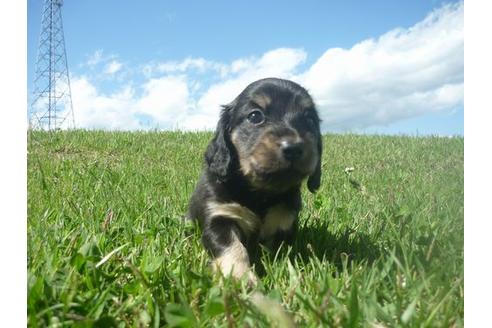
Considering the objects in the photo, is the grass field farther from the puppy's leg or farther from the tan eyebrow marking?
the tan eyebrow marking

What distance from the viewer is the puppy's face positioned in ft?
8.54

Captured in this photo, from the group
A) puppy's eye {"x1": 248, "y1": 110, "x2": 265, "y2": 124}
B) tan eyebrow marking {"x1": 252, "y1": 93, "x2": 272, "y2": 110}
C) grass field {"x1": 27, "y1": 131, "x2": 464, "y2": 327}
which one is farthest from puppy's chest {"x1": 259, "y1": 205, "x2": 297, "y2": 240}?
tan eyebrow marking {"x1": 252, "y1": 93, "x2": 272, "y2": 110}

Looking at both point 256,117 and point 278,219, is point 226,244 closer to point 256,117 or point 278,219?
point 278,219

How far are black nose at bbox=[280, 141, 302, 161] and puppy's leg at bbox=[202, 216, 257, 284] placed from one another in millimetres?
665

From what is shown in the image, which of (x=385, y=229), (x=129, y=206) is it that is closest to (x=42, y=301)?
(x=129, y=206)

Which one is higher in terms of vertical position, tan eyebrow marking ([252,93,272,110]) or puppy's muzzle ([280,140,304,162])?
tan eyebrow marking ([252,93,272,110])

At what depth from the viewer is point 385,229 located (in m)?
3.21

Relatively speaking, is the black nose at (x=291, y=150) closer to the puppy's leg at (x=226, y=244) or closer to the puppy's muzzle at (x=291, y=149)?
the puppy's muzzle at (x=291, y=149)

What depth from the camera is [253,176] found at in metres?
2.79

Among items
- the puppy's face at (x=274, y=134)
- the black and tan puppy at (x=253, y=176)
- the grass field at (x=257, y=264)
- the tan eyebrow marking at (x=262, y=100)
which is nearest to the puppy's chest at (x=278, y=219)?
the black and tan puppy at (x=253, y=176)

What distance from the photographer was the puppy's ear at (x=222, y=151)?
3.12 meters

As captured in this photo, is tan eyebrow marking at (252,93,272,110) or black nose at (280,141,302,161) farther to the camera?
tan eyebrow marking at (252,93,272,110)

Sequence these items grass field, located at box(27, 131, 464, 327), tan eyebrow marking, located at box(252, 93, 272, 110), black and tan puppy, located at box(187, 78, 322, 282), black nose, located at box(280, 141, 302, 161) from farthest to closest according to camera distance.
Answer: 1. tan eyebrow marking, located at box(252, 93, 272, 110)
2. black and tan puppy, located at box(187, 78, 322, 282)
3. black nose, located at box(280, 141, 302, 161)
4. grass field, located at box(27, 131, 464, 327)
